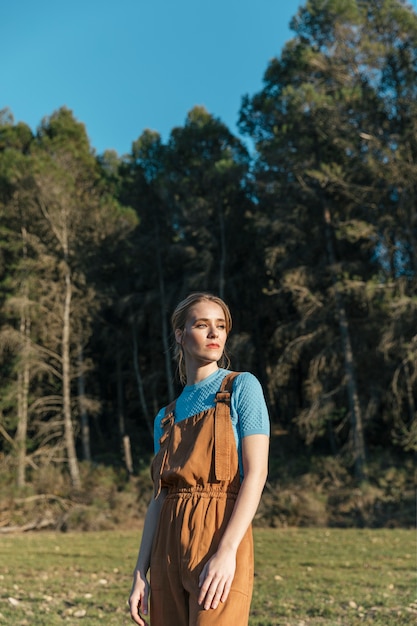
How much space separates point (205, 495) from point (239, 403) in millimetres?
354

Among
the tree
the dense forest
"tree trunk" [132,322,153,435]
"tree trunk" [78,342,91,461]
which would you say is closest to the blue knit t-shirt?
the dense forest

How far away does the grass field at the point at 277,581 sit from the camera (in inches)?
271

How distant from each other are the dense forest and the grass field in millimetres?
6967

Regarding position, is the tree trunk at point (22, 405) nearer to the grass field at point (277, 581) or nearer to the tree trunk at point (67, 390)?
the tree trunk at point (67, 390)

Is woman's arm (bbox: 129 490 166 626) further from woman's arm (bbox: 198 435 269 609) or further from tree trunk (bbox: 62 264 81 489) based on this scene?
tree trunk (bbox: 62 264 81 489)

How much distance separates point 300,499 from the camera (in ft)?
72.8

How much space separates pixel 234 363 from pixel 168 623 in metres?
23.7

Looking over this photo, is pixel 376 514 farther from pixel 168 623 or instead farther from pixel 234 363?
pixel 168 623

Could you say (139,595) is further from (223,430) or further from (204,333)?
(204,333)

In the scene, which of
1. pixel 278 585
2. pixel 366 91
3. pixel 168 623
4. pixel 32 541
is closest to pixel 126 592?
pixel 278 585

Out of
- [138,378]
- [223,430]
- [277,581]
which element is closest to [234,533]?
[223,430]

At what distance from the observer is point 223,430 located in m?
2.59

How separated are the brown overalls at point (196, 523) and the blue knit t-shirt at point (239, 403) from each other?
0.12 ft

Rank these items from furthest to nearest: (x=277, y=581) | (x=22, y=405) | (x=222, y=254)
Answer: (x=222, y=254) → (x=22, y=405) → (x=277, y=581)
